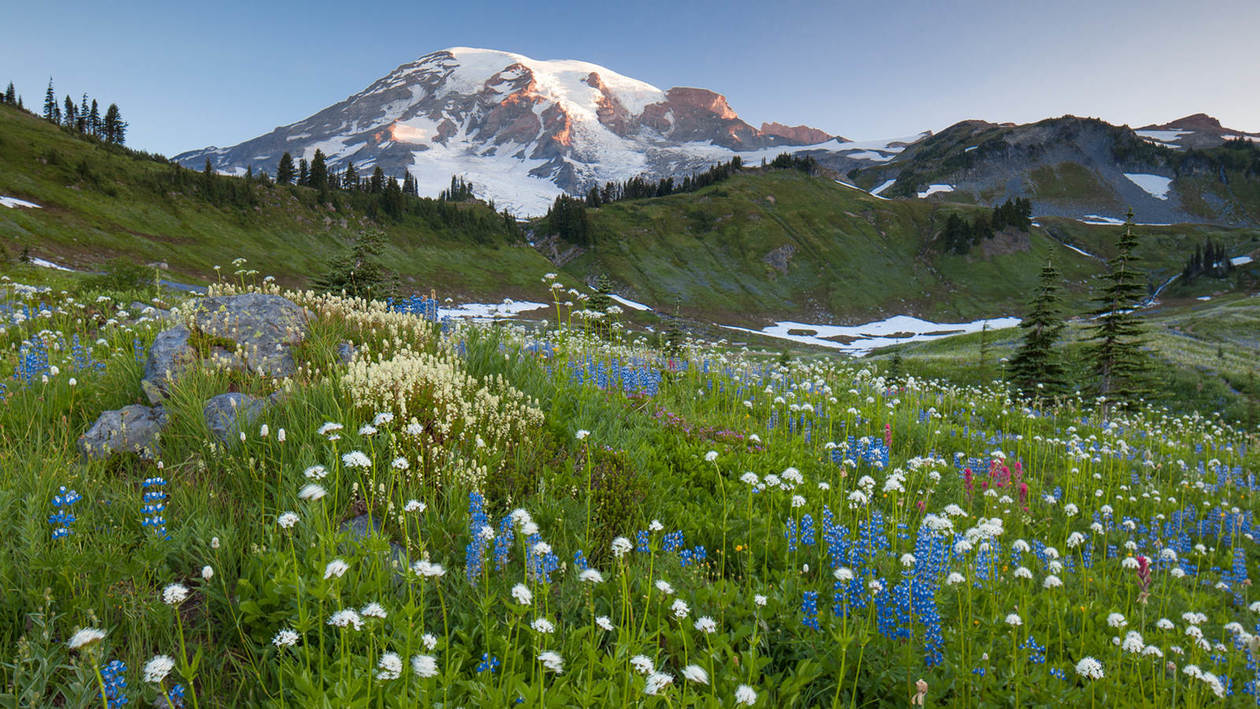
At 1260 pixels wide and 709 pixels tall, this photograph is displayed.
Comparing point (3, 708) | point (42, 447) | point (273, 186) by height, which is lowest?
point (3, 708)

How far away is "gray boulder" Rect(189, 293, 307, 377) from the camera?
6.33 m

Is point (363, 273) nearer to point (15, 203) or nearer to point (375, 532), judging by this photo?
point (375, 532)

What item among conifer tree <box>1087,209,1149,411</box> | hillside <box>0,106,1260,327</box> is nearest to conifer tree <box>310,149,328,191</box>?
hillside <box>0,106,1260,327</box>

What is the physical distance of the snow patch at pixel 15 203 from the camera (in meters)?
62.9

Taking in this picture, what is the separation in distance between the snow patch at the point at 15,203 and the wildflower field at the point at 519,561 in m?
86.8

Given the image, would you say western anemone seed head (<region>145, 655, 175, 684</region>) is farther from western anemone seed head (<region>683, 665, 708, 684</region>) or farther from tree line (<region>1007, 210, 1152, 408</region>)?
tree line (<region>1007, 210, 1152, 408</region>)

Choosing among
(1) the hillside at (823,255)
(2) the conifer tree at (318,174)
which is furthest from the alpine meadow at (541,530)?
(2) the conifer tree at (318,174)

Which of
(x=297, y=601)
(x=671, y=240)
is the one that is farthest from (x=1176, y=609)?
(x=671, y=240)

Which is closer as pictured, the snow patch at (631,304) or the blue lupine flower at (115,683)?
the blue lupine flower at (115,683)

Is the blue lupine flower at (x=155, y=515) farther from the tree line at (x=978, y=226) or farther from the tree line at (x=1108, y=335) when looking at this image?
the tree line at (x=978, y=226)

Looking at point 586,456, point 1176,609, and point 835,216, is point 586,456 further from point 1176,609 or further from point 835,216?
point 835,216

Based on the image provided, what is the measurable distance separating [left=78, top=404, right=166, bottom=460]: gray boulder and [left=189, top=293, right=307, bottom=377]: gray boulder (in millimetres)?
1009

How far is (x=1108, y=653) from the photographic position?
4.02 m

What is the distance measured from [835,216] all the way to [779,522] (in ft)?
595
